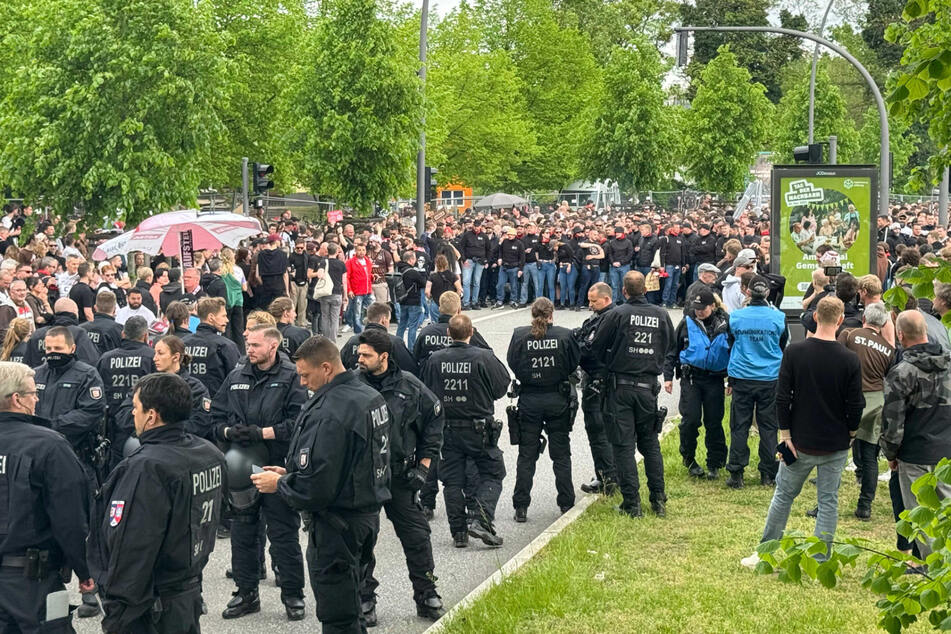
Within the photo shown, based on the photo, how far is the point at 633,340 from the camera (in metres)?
10.6

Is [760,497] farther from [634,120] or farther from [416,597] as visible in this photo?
[634,120]

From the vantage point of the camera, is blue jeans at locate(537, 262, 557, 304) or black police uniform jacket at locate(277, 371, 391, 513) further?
blue jeans at locate(537, 262, 557, 304)

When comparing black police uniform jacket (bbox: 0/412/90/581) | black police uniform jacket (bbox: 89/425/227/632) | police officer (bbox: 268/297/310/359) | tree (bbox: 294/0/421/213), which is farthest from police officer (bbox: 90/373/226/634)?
tree (bbox: 294/0/421/213)

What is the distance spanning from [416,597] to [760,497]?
4.31 metres

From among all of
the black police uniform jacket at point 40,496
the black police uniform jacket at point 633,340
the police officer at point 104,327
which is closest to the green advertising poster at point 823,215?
the black police uniform jacket at point 633,340

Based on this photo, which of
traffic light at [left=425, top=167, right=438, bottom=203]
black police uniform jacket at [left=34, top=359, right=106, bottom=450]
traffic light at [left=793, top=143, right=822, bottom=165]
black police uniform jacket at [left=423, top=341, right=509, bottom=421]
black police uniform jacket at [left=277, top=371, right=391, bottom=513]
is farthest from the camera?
traffic light at [left=425, top=167, right=438, bottom=203]

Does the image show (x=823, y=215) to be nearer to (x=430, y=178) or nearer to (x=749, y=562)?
(x=749, y=562)

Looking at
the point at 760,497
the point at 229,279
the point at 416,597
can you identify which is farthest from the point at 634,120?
the point at 416,597

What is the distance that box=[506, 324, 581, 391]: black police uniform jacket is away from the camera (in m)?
10.6

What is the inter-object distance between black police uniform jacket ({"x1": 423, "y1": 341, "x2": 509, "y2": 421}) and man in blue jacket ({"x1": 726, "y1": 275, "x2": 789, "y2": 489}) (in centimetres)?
273

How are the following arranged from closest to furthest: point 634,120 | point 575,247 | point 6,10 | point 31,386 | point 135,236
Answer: point 31,386 → point 135,236 → point 575,247 → point 6,10 → point 634,120

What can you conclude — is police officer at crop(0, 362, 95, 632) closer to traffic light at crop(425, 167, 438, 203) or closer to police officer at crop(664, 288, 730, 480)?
police officer at crop(664, 288, 730, 480)

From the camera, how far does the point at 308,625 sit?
27.4ft

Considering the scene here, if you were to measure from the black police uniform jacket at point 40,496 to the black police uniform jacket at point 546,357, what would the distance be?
4812 millimetres
